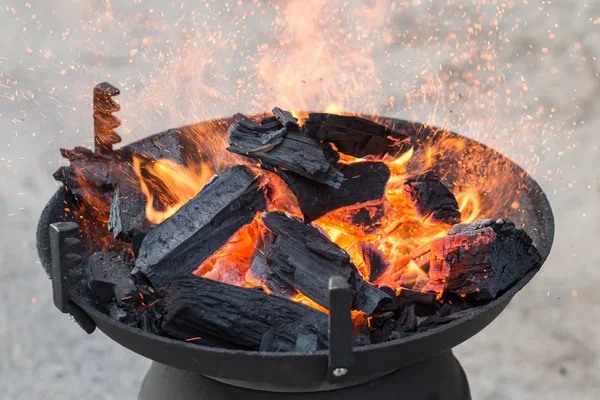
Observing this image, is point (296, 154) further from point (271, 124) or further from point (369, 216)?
point (369, 216)

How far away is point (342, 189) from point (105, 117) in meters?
0.73

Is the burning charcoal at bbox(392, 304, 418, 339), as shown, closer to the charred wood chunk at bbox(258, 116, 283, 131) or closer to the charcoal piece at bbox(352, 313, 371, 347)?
the charcoal piece at bbox(352, 313, 371, 347)

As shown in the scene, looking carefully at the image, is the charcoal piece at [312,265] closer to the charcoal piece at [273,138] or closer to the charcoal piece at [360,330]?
the charcoal piece at [360,330]

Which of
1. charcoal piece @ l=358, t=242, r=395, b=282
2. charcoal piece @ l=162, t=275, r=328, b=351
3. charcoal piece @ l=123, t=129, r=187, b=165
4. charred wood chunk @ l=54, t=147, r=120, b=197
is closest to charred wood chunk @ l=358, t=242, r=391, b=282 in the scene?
charcoal piece @ l=358, t=242, r=395, b=282

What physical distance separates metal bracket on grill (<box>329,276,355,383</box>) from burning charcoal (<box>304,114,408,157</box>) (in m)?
0.61

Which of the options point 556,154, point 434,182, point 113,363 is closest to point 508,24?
point 556,154

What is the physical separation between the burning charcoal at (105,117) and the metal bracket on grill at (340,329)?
103 cm

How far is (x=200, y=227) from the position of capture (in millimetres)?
1795

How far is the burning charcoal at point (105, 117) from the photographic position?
2.04m

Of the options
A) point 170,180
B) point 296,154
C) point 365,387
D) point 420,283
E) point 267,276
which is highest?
point 296,154

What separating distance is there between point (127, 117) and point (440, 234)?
186 centimetres

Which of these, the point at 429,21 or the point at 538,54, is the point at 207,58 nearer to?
the point at 429,21

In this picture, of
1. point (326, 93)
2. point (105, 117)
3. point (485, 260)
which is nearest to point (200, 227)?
point (105, 117)

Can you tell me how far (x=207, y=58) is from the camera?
330 cm
